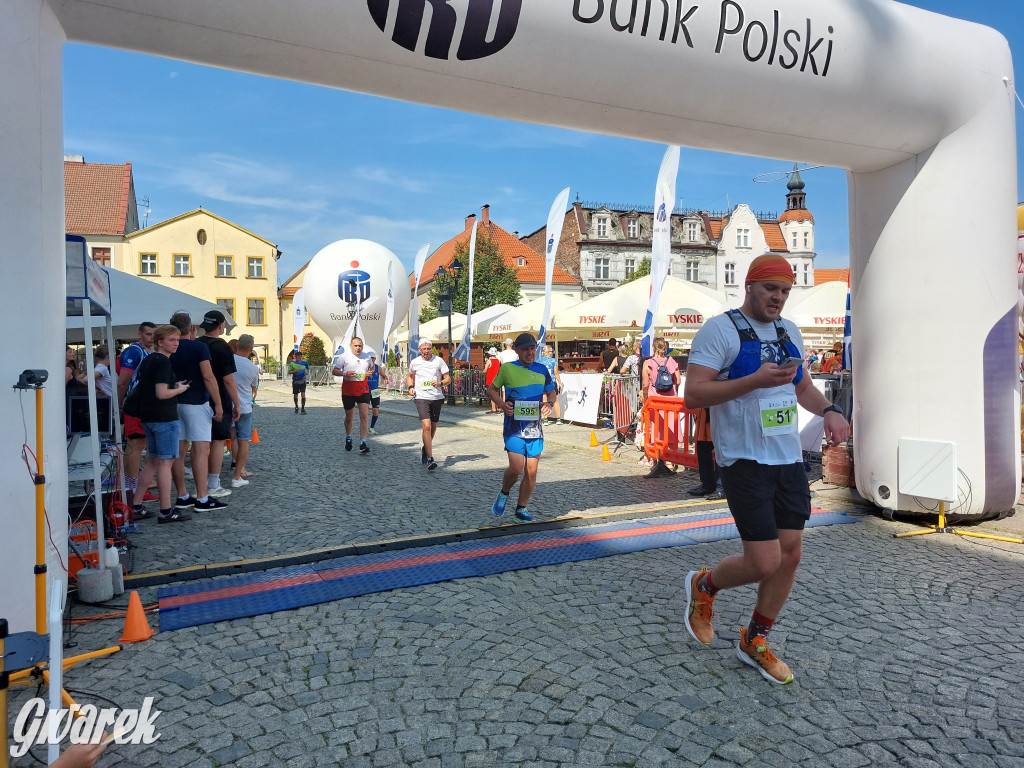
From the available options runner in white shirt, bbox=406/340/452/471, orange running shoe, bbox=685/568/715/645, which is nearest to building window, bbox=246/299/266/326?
runner in white shirt, bbox=406/340/452/471

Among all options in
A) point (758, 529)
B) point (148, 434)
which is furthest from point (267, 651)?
point (148, 434)

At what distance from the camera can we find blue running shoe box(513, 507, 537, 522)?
6316 millimetres

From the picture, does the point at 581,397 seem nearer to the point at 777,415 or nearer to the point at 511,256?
the point at 777,415

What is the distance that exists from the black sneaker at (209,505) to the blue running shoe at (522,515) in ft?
9.99

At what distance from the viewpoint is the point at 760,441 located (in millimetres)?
3205

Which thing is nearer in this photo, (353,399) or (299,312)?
(353,399)

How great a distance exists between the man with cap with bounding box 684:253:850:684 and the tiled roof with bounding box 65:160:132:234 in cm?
5137

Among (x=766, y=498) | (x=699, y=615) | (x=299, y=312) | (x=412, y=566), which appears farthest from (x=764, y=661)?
(x=299, y=312)

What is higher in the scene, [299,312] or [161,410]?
[299,312]

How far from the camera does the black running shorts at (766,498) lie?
3162 mm

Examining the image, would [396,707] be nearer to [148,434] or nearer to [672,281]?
[148,434]

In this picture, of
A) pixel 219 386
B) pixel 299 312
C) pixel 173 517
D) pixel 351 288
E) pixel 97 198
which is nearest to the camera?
pixel 173 517

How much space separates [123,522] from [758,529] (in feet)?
16.5

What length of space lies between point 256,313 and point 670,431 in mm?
47480
